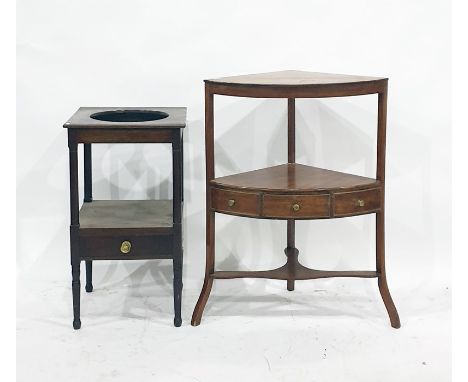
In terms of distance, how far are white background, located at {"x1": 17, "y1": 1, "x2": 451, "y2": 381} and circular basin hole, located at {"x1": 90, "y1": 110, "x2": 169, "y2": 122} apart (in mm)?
266

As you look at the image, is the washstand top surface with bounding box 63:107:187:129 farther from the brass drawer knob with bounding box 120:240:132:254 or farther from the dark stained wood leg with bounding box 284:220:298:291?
the dark stained wood leg with bounding box 284:220:298:291

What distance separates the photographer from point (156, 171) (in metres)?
3.92

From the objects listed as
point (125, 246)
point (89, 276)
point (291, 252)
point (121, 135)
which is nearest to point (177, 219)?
point (125, 246)

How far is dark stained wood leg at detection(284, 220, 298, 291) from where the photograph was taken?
3.57 m

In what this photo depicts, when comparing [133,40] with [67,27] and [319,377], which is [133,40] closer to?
[67,27]

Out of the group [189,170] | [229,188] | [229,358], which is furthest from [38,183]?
[229,358]

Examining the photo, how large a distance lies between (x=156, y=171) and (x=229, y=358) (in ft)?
3.84

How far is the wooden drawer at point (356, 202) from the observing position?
126 inches

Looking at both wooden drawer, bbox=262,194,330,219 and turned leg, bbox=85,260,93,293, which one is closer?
wooden drawer, bbox=262,194,330,219

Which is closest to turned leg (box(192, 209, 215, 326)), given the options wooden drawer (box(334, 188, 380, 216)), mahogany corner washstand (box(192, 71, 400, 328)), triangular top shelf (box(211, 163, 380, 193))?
mahogany corner washstand (box(192, 71, 400, 328))

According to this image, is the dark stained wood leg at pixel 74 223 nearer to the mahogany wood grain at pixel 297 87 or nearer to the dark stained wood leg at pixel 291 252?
the mahogany wood grain at pixel 297 87

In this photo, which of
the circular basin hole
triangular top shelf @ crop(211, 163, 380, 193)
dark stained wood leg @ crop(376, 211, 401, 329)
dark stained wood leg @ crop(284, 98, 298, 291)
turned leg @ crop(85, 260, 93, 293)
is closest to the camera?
triangular top shelf @ crop(211, 163, 380, 193)

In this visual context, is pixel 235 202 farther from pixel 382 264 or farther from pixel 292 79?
pixel 382 264

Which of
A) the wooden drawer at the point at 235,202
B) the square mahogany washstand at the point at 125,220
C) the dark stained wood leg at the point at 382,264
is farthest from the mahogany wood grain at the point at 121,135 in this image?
the dark stained wood leg at the point at 382,264
